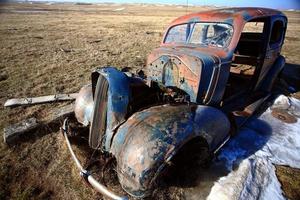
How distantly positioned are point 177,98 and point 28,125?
8.80 ft

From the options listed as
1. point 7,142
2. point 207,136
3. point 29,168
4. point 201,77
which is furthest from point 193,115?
point 7,142

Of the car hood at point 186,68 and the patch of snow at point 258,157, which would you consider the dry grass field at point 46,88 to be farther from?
the car hood at point 186,68

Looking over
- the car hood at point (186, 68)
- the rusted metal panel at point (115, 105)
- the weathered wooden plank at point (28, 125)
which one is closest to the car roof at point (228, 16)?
the car hood at point (186, 68)

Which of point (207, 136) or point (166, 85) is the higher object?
point (166, 85)

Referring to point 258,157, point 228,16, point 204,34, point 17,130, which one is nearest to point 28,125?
point 17,130

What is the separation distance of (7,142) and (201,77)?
332 cm

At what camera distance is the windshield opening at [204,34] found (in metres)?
3.92

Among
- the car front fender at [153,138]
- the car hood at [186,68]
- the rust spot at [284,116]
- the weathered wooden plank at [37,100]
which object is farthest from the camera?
the weathered wooden plank at [37,100]

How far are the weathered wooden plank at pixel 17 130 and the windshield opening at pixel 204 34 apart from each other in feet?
9.91

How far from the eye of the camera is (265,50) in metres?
4.59

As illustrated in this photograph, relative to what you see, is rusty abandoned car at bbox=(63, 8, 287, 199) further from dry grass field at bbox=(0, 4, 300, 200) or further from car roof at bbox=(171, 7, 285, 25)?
dry grass field at bbox=(0, 4, 300, 200)

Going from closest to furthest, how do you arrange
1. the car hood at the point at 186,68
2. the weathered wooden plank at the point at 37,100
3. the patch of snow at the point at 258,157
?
the patch of snow at the point at 258,157 < the car hood at the point at 186,68 < the weathered wooden plank at the point at 37,100

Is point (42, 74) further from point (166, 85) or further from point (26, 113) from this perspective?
point (166, 85)

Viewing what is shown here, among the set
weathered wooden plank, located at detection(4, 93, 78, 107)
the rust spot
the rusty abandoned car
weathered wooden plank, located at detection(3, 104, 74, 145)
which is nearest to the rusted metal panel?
the rusty abandoned car
